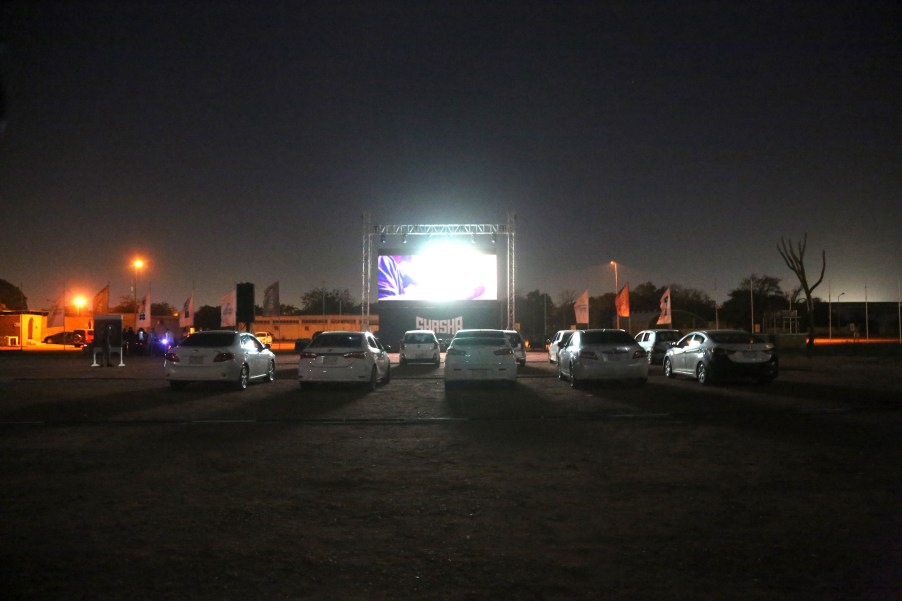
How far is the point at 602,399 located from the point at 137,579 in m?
13.0

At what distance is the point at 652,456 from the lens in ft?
30.8

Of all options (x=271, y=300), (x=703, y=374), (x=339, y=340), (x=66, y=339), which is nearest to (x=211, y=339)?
(x=339, y=340)

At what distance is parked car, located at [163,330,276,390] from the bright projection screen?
28870mm

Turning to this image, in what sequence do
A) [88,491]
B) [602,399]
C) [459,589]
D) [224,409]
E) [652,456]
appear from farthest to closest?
[602,399]
[224,409]
[652,456]
[88,491]
[459,589]

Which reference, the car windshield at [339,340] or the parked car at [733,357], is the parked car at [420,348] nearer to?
the car windshield at [339,340]

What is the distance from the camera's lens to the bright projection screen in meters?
47.9

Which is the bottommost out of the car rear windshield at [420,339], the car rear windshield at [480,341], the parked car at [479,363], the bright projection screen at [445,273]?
the parked car at [479,363]

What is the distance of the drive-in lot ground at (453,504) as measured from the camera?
4.90m

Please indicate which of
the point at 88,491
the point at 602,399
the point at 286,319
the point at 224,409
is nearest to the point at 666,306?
the point at 602,399

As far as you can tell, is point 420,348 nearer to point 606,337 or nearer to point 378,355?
point 378,355

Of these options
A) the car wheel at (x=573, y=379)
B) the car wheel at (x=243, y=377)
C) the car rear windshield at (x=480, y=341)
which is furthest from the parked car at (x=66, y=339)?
the car wheel at (x=573, y=379)

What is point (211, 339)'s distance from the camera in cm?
1906

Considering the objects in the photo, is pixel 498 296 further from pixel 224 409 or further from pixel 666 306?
pixel 224 409

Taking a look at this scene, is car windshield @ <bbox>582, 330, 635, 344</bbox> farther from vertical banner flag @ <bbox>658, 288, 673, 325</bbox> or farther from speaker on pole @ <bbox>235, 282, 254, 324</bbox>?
vertical banner flag @ <bbox>658, 288, 673, 325</bbox>
